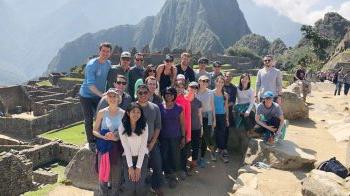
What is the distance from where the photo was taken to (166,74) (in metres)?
8.85

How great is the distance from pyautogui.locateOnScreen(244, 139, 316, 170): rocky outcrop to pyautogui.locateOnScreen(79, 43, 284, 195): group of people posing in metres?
0.27

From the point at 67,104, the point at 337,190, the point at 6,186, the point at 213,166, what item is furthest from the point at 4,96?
the point at 337,190

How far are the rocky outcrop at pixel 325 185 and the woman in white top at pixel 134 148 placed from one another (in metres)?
2.67

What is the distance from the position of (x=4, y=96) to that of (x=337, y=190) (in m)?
36.4

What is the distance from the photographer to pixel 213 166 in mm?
9352

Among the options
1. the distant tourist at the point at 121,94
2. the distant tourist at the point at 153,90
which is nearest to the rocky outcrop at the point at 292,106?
the distant tourist at the point at 153,90

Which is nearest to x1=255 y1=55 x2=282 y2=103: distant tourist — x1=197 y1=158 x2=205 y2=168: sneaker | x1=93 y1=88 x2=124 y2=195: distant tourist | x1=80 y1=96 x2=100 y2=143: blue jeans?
x1=197 y1=158 x2=205 y2=168: sneaker

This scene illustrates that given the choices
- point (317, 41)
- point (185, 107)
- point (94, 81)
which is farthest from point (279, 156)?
point (317, 41)

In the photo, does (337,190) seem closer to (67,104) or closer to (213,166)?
(213,166)

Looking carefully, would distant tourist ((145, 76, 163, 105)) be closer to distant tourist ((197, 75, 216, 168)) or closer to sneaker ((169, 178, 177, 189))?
distant tourist ((197, 75, 216, 168))

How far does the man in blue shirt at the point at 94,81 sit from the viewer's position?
25.8 ft

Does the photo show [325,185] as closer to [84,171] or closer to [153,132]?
[153,132]

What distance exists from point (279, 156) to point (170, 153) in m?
2.39

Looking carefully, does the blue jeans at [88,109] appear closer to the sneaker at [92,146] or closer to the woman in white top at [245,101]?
the sneaker at [92,146]
